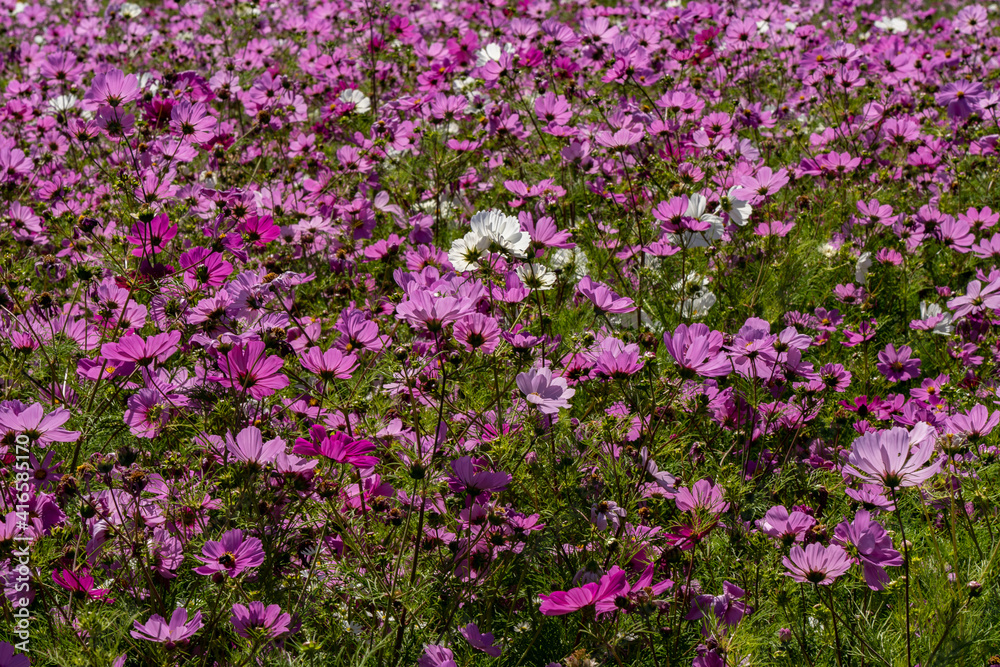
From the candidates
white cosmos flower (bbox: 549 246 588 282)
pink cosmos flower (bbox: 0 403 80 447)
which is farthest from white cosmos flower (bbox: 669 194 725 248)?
pink cosmos flower (bbox: 0 403 80 447)

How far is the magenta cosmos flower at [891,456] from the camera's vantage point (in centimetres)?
112

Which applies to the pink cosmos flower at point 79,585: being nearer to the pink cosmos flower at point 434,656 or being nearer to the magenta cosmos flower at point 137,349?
the magenta cosmos flower at point 137,349

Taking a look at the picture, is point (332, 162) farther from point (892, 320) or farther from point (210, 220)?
point (892, 320)

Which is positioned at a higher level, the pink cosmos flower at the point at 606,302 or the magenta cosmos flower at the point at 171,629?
the pink cosmos flower at the point at 606,302

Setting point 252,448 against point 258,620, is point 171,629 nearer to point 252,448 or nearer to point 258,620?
point 258,620

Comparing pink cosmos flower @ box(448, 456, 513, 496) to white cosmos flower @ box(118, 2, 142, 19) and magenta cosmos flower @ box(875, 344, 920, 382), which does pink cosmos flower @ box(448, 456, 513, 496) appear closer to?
magenta cosmos flower @ box(875, 344, 920, 382)

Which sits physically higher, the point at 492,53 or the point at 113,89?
the point at 113,89

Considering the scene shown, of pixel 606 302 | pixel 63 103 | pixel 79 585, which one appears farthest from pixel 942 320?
pixel 63 103

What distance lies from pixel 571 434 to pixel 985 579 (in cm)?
73

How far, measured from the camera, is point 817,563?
3.75 feet

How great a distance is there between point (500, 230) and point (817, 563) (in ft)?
2.71

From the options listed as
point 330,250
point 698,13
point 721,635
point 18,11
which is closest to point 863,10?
point 698,13

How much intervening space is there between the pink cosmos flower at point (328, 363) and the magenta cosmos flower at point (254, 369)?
5 centimetres

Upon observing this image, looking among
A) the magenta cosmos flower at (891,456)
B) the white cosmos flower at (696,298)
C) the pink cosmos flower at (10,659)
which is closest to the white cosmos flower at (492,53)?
the white cosmos flower at (696,298)
